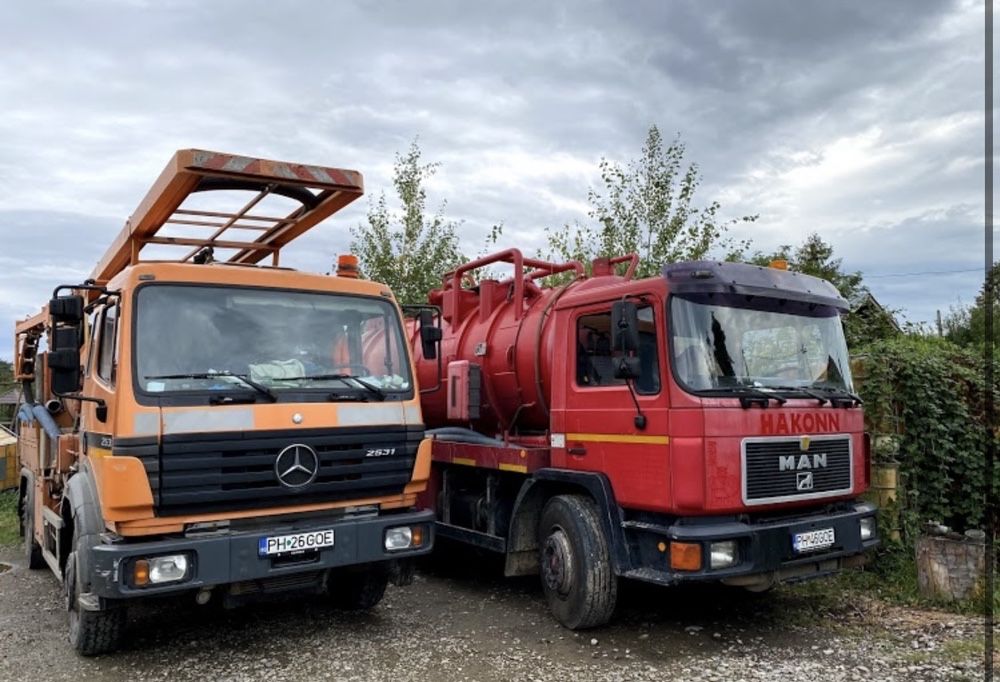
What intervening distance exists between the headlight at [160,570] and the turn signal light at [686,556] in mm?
2973

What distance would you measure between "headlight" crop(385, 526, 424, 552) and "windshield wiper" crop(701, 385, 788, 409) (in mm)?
2201

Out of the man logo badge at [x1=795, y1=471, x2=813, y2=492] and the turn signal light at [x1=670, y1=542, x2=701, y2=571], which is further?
the man logo badge at [x1=795, y1=471, x2=813, y2=492]

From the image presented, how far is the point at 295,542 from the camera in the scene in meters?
5.04

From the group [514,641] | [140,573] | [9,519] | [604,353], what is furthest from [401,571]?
[9,519]

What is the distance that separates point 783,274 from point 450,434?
3.40 metres

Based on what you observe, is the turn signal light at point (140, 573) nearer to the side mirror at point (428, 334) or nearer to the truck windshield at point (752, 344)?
the side mirror at point (428, 334)

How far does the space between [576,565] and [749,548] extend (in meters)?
1.26

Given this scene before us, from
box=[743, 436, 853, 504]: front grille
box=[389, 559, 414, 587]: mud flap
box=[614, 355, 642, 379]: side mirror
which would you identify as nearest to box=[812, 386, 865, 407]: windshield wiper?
box=[743, 436, 853, 504]: front grille

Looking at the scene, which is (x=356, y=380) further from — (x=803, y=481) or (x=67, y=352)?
(x=803, y=481)

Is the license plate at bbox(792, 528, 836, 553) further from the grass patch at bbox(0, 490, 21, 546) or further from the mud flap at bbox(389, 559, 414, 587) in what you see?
the grass patch at bbox(0, 490, 21, 546)

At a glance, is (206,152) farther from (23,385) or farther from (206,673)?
(23,385)

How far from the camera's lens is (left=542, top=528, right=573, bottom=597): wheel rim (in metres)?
5.84

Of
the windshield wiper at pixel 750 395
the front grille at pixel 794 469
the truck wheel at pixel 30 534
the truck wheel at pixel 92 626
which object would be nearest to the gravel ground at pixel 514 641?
the truck wheel at pixel 92 626

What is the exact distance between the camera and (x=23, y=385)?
867cm
